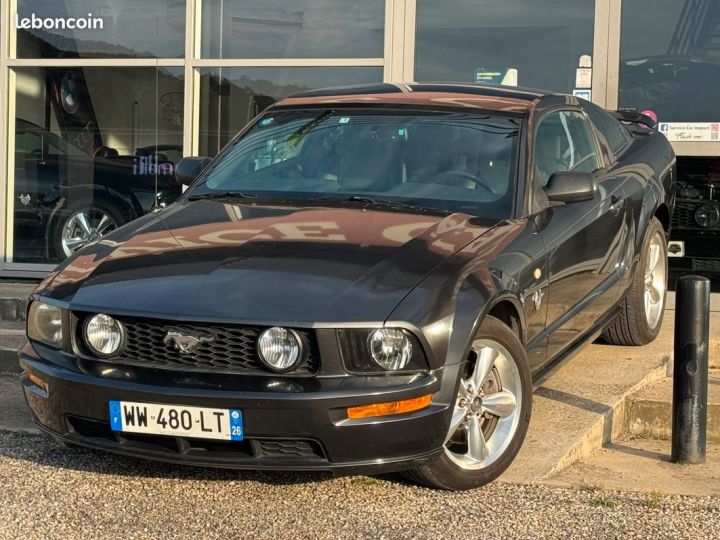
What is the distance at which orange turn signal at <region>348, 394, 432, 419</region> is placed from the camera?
3.87 m

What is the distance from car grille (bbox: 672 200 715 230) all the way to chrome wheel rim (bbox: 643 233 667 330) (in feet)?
6.00

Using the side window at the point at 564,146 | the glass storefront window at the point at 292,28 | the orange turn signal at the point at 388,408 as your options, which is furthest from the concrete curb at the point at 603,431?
the glass storefront window at the point at 292,28

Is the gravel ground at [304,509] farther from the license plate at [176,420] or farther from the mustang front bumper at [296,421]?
the license plate at [176,420]

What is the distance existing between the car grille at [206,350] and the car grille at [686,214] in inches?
Result: 223

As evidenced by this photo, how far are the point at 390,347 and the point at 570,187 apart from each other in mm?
1587

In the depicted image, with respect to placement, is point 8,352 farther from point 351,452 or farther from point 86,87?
point 86,87

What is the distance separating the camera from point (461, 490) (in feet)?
14.2

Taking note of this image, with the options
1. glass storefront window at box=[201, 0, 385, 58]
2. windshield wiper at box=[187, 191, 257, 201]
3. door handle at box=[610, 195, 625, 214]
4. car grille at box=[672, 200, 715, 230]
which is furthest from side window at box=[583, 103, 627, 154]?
glass storefront window at box=[201, 0, 385, 58]

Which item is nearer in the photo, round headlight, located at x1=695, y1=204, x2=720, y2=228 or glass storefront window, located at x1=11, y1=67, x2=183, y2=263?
round headlight, located at x1=695, y1=204, x2=720, y2=228

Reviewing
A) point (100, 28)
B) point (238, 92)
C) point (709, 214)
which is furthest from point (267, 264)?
point (100, 28)

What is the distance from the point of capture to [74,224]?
10086 mm

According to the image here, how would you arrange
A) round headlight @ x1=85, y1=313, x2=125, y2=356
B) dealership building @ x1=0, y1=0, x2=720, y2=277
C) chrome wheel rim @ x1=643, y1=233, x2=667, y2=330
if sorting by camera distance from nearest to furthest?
round headlight @ x1=85, y1=313, x2=125, y2=356 < chrome wheel rim @ x1=643, y1=233, x2=667, y2=330 < dealership building @ x1=0, y1=0, x2=720, y2=277

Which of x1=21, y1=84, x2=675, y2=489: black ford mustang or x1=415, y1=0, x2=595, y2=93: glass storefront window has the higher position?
x1=415, y1=0, x2=595, y2=93: glass storefront window

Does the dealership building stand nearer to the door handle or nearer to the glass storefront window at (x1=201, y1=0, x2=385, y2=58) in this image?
the glass storefront window at (x1=201, y1=0, x2=385, y2=58)
